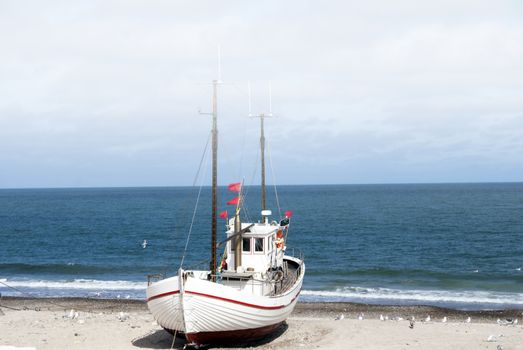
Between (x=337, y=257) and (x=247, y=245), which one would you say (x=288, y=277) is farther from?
(x=337, y=257)

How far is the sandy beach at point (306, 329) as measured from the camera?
2639cm

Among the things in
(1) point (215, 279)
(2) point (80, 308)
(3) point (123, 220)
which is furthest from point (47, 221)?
(1) point (215, 279)

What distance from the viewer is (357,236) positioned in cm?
8056

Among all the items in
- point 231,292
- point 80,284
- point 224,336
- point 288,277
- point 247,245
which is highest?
point 247,245

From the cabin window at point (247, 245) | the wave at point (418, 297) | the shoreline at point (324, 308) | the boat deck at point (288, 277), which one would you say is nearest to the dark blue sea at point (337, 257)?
the wave at point (418, 297)

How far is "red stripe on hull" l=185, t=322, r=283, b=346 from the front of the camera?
76.8 ft

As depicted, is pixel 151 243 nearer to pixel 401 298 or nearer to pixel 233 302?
pixel 401 298

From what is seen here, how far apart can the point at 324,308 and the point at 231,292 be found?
16.3 meters

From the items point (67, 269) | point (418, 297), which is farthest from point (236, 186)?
point (67, 269)

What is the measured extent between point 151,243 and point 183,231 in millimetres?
17723

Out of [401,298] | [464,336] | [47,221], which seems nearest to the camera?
[464,336]

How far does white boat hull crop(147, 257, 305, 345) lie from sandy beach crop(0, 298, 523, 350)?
1.60 metres

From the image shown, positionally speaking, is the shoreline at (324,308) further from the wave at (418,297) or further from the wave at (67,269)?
the wave at (67,269)

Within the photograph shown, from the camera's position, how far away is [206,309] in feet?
73.9
